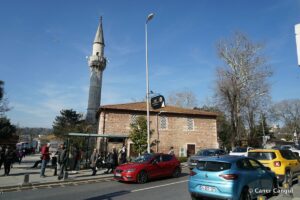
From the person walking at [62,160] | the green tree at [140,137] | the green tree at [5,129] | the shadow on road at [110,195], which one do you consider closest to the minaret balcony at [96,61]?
the green tree at [5,129]

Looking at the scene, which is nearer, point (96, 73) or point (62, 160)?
point (62, 160)

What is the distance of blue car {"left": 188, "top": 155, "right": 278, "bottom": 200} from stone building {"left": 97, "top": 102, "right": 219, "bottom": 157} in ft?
62.9

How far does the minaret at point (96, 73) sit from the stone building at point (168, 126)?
14.3 meters

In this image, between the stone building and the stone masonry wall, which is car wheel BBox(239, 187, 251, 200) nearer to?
the stone building

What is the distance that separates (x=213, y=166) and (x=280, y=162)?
4503 millimetres

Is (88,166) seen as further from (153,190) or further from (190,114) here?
(190,114)

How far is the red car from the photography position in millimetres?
11906

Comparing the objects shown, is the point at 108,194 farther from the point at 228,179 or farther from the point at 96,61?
the point at 96,61

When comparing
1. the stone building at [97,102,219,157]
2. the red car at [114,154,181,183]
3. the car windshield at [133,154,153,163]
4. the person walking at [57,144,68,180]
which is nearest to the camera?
the red car at [114,154,181,183]

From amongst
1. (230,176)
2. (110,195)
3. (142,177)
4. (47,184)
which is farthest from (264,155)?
(47,184)

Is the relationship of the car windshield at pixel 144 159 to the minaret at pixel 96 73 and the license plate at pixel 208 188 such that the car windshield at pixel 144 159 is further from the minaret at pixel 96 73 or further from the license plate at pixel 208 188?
the minaret at pixel 96 73

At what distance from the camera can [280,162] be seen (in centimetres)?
1031

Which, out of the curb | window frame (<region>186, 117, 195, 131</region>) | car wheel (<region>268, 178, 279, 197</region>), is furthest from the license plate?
window frame (<region>186, 117, 195, 131</region>)

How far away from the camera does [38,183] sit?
1170 centimetres
